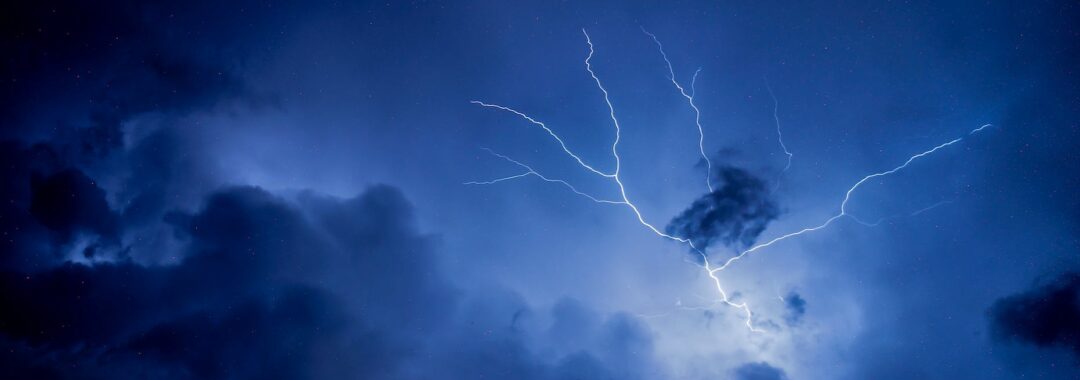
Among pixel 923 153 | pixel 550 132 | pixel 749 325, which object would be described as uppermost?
pixel 550 132

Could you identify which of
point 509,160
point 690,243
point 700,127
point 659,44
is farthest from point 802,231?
point 509,160

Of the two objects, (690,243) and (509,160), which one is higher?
(509,160)

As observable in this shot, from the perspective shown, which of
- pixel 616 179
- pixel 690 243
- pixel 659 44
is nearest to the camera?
pixel 659 44

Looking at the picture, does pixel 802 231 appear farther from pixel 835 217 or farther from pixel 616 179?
pixel 616 179

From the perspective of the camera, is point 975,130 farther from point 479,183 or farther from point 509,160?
point 479,183

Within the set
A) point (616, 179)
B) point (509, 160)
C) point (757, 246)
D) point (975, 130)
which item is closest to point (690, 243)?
point (757, 246)

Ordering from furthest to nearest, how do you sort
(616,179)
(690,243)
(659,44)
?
(690,243) < (616,179) < (659,44)

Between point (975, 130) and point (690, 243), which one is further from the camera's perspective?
point (690, 243)

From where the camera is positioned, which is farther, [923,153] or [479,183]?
[479,183]

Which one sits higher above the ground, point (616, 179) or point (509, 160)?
point (509, 160)
